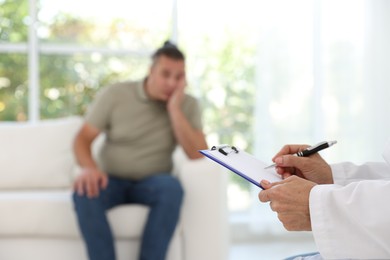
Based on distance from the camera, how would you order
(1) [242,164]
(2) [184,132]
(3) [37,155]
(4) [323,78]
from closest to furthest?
(1) [242,164] → (2) [184,132] → (3) [37,155] → (4) [323,78]

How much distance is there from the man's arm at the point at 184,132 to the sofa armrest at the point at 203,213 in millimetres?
127

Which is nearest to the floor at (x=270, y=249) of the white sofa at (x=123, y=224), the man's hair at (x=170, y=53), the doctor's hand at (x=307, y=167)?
the white sofa at (x=123, y=224)

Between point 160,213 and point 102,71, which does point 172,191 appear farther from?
point 102,71

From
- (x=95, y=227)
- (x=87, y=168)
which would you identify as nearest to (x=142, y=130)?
(x=87, y=168)

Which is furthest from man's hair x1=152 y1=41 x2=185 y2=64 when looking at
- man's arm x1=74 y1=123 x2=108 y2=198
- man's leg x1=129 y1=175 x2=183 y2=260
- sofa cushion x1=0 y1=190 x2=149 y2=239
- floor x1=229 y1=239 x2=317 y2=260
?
floor x1=229 y1=239 x2=317 y2=260

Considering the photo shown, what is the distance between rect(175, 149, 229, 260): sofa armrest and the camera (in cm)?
257

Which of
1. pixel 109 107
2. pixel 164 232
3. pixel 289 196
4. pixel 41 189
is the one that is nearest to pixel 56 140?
pixel 41 189

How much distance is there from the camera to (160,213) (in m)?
2.46

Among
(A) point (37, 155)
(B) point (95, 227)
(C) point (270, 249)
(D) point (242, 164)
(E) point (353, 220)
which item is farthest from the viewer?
(C) point (270, 249)

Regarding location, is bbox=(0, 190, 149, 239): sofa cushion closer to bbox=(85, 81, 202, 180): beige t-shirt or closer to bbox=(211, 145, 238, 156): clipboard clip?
bbox=(85, 81, 202, 180): beige t-shirt

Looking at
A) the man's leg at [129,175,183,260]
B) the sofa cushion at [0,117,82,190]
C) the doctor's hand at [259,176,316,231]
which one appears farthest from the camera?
the sofa cushion at [0,117,82,190]

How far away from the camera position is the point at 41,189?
9.88 feet

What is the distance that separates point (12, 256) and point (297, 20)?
2391 millimetres

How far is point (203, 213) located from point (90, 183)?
0.50 metres
